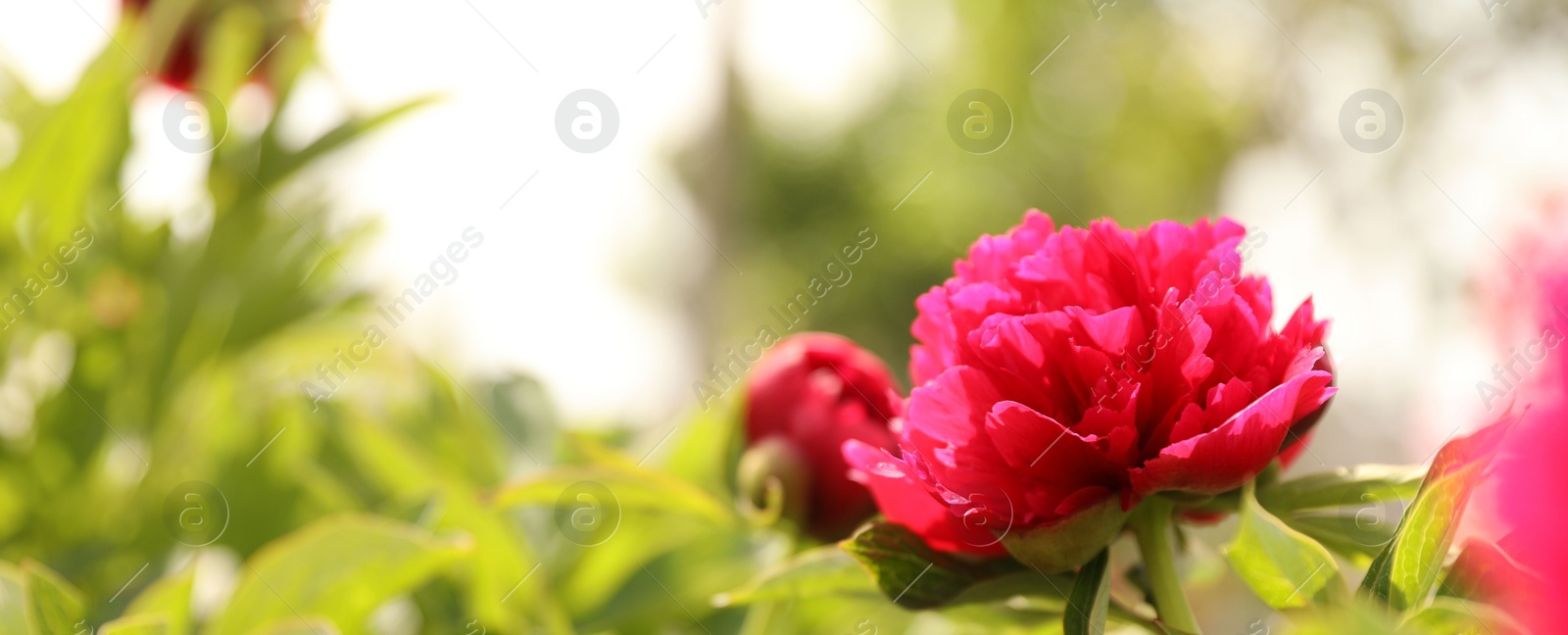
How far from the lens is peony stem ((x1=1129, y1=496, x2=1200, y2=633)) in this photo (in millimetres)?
281

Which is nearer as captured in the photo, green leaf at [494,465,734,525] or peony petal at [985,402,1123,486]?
peony petal at [985,402,1123,486]

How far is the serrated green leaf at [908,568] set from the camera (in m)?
0.29

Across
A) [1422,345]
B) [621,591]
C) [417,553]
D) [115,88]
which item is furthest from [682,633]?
[1422,345]

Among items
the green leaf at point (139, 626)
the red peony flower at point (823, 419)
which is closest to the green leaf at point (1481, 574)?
the red peony flower at point (823, 419)

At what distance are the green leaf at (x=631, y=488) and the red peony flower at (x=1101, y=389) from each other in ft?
0.55

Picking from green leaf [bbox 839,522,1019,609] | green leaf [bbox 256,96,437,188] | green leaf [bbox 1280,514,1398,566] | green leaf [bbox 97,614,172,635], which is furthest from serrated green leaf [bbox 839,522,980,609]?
green leaf [bbox 256,96,437,188]

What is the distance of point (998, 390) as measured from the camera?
0.27 m

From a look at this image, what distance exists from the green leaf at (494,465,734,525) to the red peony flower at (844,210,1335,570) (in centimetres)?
17

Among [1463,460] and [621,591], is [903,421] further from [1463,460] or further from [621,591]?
[621,591]

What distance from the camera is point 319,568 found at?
1.33 feet

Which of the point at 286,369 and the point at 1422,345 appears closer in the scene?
the point at 286,369

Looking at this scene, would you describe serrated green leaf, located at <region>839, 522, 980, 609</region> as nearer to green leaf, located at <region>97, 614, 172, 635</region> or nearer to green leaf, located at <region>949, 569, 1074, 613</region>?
green leaf, located at <region>949, 569, 1074, 613</region>

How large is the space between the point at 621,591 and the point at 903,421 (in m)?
0.31

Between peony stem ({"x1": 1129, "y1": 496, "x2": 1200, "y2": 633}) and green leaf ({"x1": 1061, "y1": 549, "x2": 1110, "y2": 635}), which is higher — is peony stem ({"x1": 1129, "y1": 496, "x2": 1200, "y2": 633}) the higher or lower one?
the lower one
